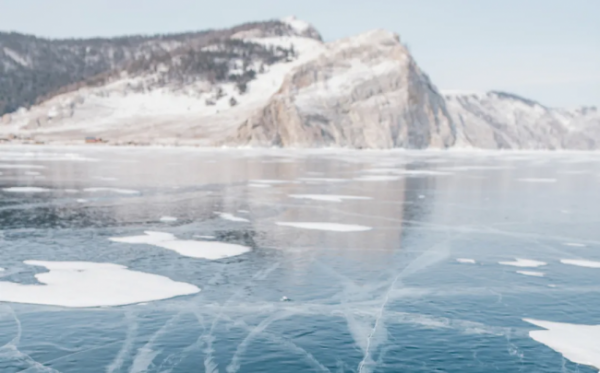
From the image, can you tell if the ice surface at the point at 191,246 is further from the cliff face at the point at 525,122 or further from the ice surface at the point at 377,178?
→ the cliff face at the point at 525,122

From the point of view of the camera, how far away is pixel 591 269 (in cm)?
1311

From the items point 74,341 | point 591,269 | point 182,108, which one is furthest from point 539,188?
point 182,108

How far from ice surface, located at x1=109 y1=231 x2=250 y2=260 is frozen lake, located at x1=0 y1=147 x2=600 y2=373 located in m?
0.07

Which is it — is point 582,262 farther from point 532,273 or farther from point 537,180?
point 537,180

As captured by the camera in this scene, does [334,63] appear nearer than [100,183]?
No

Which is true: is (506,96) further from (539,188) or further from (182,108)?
(539,188)

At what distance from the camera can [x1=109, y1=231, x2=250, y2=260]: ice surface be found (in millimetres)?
14230

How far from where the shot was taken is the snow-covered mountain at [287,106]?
109 meters

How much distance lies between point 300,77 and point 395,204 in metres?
93.6

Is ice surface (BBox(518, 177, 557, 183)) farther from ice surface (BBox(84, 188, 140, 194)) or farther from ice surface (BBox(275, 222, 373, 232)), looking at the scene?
ice surface (BBox(84, 188, 140, 194))

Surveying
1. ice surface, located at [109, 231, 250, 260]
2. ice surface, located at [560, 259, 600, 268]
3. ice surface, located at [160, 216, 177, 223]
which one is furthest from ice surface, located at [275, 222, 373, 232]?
ice surface, located at [560, 259, 600, 268]

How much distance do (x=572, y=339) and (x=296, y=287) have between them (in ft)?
14.9

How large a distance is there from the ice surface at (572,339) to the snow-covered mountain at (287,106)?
3775 inches

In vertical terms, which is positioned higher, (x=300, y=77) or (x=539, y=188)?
(x=300, y=77)
